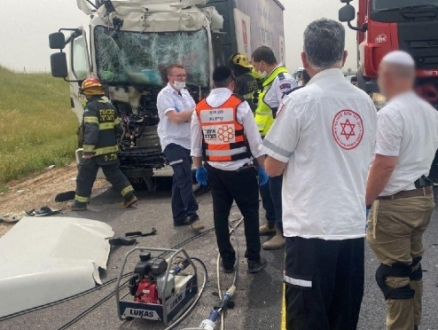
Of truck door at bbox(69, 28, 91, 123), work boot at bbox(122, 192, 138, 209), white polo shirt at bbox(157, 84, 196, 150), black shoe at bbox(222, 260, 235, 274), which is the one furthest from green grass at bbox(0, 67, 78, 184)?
black shoe at bbox(222, 260, 235, 274)

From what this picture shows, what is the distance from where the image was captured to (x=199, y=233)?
6.32 meters

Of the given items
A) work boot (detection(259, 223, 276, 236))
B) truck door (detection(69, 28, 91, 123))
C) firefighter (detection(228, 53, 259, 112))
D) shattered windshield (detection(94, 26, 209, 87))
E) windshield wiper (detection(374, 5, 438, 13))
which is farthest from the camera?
truck door (detection(69, 28, 91, 123))

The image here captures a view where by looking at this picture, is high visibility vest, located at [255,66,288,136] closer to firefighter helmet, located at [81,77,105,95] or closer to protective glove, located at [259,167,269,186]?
protective glove, located at [259,167,269,186]

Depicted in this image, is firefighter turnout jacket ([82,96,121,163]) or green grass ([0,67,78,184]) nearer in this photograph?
firefighter turnout jacket ([82,96,121,163])

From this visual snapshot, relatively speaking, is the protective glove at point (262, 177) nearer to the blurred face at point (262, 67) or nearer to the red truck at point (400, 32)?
the blurred face at point (262, 67)

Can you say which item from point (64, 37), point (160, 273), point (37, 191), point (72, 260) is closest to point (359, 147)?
point (160, 273)

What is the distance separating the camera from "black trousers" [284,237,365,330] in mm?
2734

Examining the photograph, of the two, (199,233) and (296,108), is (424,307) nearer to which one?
(296,108)

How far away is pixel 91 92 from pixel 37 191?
3549 millimetres

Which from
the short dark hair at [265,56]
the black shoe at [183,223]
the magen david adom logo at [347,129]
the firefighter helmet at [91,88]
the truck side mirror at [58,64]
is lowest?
the black shoe at [183,223]

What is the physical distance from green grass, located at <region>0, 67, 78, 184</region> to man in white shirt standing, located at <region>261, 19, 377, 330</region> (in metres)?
10.7

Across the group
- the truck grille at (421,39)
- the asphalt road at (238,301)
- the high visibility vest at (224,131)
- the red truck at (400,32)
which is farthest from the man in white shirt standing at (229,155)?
the truck grille at (421,39)

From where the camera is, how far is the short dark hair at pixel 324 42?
2656mm

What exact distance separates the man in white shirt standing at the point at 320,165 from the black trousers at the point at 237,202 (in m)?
2.00
